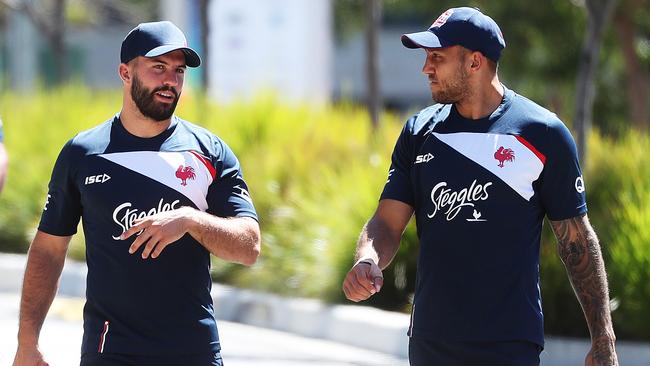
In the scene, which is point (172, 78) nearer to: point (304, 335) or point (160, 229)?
point (160, 229)

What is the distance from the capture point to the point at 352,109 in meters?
14.9

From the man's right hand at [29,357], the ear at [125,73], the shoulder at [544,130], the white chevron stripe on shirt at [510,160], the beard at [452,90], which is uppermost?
the ear at [125,73]

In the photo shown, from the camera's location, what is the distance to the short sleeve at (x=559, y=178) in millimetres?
4215

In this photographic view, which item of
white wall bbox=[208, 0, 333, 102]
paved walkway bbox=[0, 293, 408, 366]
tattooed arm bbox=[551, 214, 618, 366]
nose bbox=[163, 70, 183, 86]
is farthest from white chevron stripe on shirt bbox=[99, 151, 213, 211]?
white wall bbox=[208, 0, 333, 102]

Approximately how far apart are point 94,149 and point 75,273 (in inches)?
297

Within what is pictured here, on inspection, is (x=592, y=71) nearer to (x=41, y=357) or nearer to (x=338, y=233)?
(x=338, y=233)

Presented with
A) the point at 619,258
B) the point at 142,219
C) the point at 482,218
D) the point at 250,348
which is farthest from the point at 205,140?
the point at 250,348

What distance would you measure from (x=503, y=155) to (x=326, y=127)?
8596 millimetres

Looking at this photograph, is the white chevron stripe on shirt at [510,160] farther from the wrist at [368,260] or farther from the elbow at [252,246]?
the elbow at [252,246]

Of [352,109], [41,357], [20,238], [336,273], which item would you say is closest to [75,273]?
[20,238]

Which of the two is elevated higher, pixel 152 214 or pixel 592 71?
pixel 592 71

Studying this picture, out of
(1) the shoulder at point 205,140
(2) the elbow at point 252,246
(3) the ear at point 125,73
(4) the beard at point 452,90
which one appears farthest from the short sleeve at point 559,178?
(3) the ear at point 125,73

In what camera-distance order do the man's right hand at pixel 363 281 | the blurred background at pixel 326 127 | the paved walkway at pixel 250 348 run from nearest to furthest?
the man's right hand at pixel 363 281 < the paved walkway at pixel 250 348 < the blurred background at pixel 326 127

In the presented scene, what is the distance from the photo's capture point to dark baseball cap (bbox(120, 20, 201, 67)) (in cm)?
427
